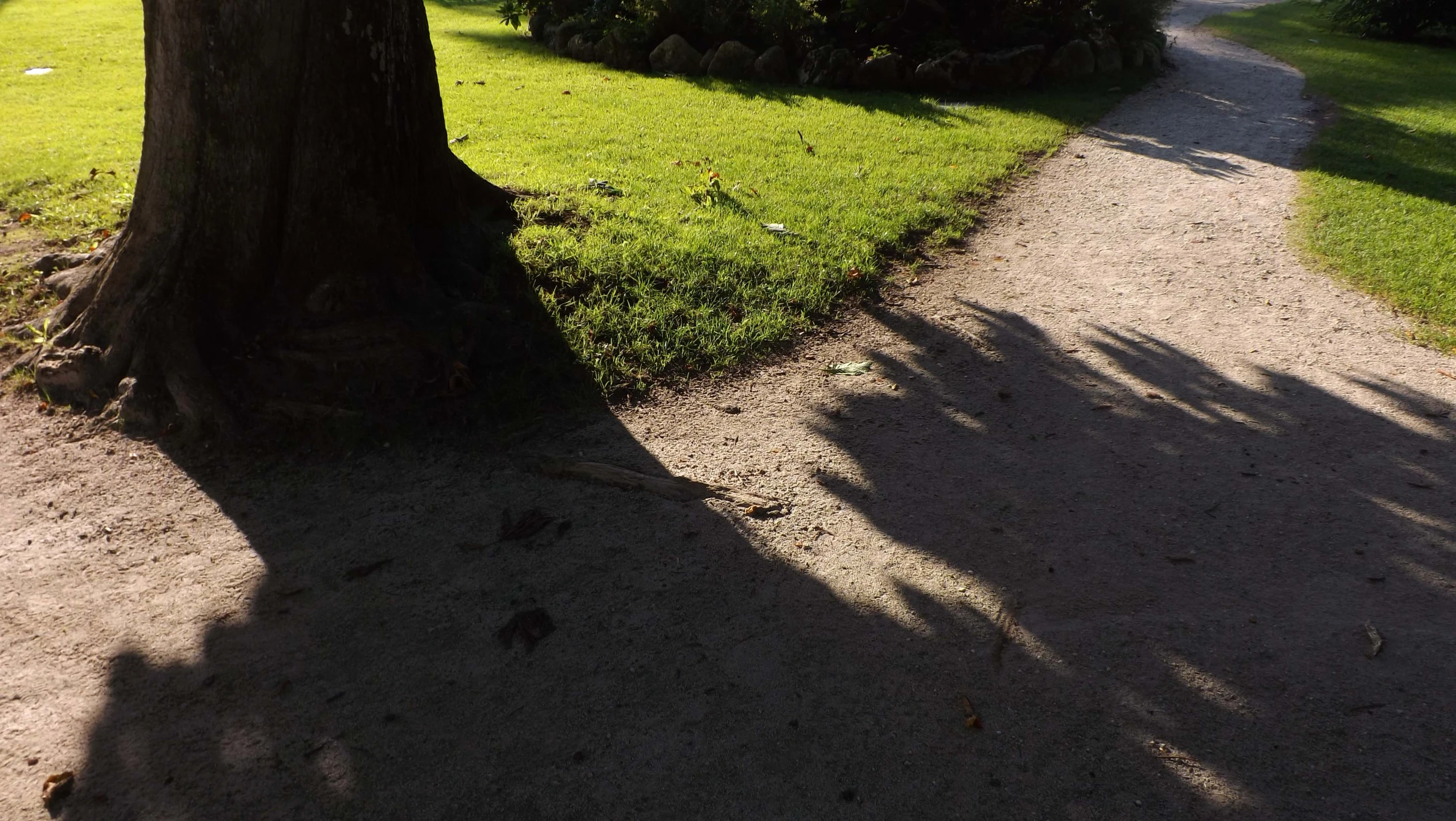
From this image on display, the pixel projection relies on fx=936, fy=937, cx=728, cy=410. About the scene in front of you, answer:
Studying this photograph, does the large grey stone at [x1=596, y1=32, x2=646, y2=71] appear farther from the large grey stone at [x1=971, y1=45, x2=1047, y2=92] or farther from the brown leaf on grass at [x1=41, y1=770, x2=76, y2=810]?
the brown leaf on grass at [x1=41, y1=770, x2=76, y2=810]

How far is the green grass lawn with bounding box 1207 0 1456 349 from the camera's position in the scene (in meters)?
6.34

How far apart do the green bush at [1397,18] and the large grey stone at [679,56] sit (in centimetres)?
1410

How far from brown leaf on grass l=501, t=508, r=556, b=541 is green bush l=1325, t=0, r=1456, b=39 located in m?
20.6

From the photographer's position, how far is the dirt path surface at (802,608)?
2674 mm

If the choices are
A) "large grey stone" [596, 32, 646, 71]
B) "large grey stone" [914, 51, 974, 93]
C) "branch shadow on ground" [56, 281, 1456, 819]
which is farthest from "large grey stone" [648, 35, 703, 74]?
"branch shadow on ground" [56, 281, 1456, 819]

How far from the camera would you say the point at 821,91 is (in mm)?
11781

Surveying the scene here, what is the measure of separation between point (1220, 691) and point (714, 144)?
712 centimetres

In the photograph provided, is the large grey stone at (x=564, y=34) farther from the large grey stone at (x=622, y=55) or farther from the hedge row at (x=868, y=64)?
the large grey stone at (x=622, y=55)

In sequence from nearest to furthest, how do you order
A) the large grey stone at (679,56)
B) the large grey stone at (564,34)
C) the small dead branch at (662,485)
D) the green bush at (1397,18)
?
1. the small dead branch at (662,485)
2. the large grey stone at (679,56)
3. the large grey stone at (564,34)
4. the green bush at (1397,18)

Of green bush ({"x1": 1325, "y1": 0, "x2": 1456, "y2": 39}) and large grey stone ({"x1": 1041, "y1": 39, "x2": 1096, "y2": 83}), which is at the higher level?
green bush ({"x1": 1325, "y1": 0, "x2": 1456, "y2": 39})

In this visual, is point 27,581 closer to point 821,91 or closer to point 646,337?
point 646,337

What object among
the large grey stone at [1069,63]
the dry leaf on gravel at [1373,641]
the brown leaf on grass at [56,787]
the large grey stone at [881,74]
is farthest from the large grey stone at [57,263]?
the large grey stone at [1069,63]

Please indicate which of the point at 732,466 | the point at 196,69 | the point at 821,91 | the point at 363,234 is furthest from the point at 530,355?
the point at 821,91

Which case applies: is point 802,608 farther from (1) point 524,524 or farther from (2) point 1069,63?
(2) point 1069,63
